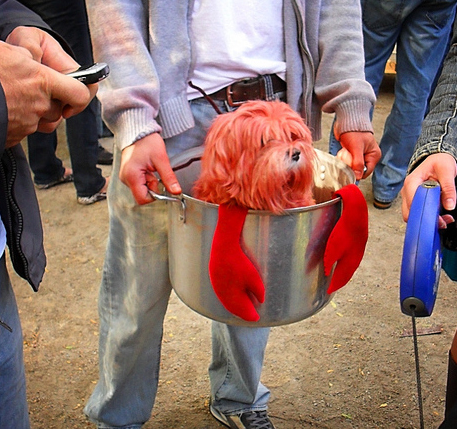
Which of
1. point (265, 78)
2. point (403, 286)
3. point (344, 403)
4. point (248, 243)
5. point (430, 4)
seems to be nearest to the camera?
point (403, 286)

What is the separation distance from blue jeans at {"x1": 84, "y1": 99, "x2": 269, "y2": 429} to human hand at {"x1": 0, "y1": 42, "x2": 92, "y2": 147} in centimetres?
53

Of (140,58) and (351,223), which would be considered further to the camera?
(140,58)

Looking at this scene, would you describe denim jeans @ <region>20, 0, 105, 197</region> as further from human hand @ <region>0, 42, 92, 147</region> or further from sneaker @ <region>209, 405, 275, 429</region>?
human hand @ <region>0, 42, 92, 147</region>

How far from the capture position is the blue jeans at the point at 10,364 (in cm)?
119

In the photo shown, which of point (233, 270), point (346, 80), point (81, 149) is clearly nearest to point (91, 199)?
point (81, 149)

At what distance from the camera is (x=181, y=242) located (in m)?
1.36

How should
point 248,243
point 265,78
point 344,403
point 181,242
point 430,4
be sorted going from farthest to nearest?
point 430,4
point 344,403
point 265,78
point 181,242
point 248,243

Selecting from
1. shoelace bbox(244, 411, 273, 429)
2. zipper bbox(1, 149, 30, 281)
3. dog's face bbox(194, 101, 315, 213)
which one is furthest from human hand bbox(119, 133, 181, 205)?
shoelace bbox(244, 411, 273, 429)

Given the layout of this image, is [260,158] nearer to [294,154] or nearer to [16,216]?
[294,154]

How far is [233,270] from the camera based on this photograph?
48.2 inches

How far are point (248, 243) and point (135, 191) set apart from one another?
1.05 feet

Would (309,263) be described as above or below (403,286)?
below

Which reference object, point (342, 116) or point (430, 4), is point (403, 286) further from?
point (430, 4)

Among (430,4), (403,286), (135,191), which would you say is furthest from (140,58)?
(430,4)
